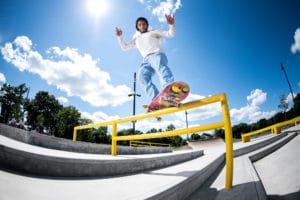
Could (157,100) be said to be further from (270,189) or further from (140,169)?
(270,189)

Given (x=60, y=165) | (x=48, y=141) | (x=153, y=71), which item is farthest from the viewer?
(x=153, y=71)

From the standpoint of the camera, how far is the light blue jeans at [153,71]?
129 inches

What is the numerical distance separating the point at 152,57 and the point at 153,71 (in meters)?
0.34

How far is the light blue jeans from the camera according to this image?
3287 millimetres

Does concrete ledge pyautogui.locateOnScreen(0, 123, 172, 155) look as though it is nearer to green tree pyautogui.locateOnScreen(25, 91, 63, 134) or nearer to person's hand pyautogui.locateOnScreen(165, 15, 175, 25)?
person's hand pyautogui.locateOnScreen(165, 15, 175, 25)

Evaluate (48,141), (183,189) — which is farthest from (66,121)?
(183,189)

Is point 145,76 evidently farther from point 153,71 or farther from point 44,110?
point 44,110

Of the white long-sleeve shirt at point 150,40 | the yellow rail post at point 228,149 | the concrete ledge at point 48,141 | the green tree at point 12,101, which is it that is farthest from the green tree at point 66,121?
the yellow rail post at point 228,149

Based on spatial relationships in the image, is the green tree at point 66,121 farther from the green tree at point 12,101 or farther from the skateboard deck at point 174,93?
the skateboard deck at point 174,93

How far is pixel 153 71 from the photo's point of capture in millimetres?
3777

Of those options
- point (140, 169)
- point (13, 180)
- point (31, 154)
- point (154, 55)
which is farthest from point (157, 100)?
point (13, 180)

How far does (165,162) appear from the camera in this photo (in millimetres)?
3799

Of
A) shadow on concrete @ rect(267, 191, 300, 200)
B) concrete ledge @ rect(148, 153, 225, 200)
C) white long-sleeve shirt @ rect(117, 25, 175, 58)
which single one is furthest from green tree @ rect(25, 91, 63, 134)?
shadow on concrete @ rect(267, 191, 300, 200)

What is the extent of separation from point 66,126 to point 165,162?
4502 centimetres
